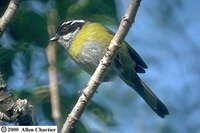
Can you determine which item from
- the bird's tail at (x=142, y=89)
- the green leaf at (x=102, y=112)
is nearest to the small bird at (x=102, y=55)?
the bird's tail at (x=142, y=89)

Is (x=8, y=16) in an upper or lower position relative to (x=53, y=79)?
upper

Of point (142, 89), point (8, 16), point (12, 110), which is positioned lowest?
point (142, 89)

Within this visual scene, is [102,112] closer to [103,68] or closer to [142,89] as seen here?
[103,68]

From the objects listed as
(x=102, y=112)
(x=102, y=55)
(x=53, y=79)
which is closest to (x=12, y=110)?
(x=53, y=79)

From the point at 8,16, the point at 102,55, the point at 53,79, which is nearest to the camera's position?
the point at 8,16

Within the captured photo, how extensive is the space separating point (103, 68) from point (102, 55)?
179cm

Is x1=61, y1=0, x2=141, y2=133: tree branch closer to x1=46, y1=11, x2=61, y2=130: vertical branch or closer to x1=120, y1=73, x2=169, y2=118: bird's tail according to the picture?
x1=46, y1=11, x2=61, y2=130: vertical branch

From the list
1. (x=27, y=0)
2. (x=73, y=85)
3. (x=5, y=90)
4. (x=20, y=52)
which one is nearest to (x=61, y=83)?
(x=73, y=85)

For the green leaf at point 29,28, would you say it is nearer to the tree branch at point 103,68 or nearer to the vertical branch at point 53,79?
the vertical branch at point 53,79

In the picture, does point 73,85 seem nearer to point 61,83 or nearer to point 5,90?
point 61,83

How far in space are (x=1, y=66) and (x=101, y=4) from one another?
686 millimetres

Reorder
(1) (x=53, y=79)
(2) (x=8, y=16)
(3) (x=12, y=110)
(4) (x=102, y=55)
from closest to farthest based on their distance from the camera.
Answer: (3) (x=12, y=110) < (2) (x=8, y=16) < (1) (x=53, y=79) < (4) (x=102, y=55)

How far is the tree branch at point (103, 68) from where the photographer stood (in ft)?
8.92

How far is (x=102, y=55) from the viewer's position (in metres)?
4.66
